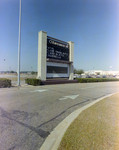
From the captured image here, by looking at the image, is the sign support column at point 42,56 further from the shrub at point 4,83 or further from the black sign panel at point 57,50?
the shrub at point 4,83

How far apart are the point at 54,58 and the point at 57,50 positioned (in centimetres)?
156

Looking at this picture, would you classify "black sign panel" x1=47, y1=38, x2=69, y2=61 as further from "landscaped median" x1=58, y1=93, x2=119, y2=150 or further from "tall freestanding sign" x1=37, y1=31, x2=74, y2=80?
"landscaped median" x1=58, y1=93, x2=119, y2=150

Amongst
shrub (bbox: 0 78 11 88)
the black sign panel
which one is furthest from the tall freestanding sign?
shrub (bbox: 0 78 11 88)

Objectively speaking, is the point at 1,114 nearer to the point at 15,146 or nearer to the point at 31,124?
the point at 31,124

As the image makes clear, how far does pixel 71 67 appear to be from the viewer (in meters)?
21.4

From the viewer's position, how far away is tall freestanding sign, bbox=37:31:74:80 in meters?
16.7

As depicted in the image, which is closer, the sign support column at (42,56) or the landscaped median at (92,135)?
the landscaped median at (92,135)

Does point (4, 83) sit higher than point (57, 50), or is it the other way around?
point (57, 50)

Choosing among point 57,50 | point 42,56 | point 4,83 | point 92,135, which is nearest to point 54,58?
point 57,50

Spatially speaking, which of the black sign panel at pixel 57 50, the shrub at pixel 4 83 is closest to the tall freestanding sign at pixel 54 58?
the black sign panel at pixel 57 50

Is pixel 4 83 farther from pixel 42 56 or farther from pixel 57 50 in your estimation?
pixel 57 50

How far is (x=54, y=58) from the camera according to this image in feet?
61.3

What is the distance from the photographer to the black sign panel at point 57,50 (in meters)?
18.1

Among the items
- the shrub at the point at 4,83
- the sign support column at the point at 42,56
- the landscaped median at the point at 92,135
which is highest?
the sign support column at the point at 42,56
